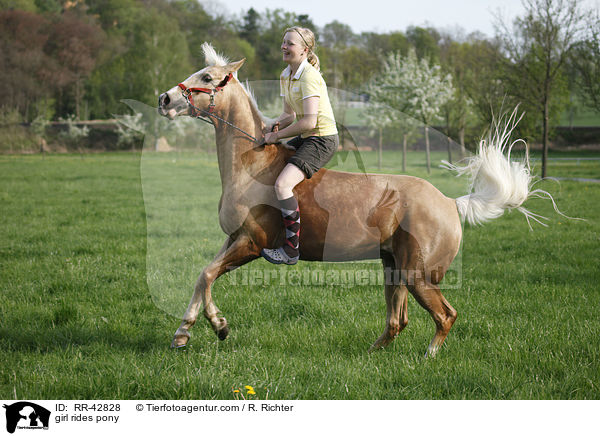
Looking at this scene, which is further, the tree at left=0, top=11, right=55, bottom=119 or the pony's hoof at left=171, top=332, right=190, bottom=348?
the tree at left=0, top=11, right=55, bottom=119

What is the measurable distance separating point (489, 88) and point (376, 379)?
22.4m

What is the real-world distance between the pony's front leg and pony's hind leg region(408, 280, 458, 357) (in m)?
1.57

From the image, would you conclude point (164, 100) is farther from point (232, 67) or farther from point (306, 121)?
point (306, 121)

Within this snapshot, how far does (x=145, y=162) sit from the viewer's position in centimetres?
518

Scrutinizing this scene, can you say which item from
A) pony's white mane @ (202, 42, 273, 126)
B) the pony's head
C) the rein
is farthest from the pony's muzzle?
pony's white mane @ (202, 42, 273, 126)

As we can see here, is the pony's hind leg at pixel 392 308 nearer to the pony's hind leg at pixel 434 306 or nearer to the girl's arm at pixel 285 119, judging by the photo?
the pony's hind leg at pixel 434 306

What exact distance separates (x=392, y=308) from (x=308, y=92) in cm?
234

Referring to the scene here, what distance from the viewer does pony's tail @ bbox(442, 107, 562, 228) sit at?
500 centimetres

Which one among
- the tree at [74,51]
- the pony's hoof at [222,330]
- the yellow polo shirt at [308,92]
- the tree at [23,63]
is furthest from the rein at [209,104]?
the tree at [74,51]

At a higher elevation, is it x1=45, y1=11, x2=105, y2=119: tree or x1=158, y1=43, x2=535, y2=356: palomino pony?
x1=45, y1=11, x2=105, y2=119: tree

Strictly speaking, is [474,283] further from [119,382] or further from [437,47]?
[437,47]

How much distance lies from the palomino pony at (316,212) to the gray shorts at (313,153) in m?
0.19

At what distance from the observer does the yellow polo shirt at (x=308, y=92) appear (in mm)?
4512
